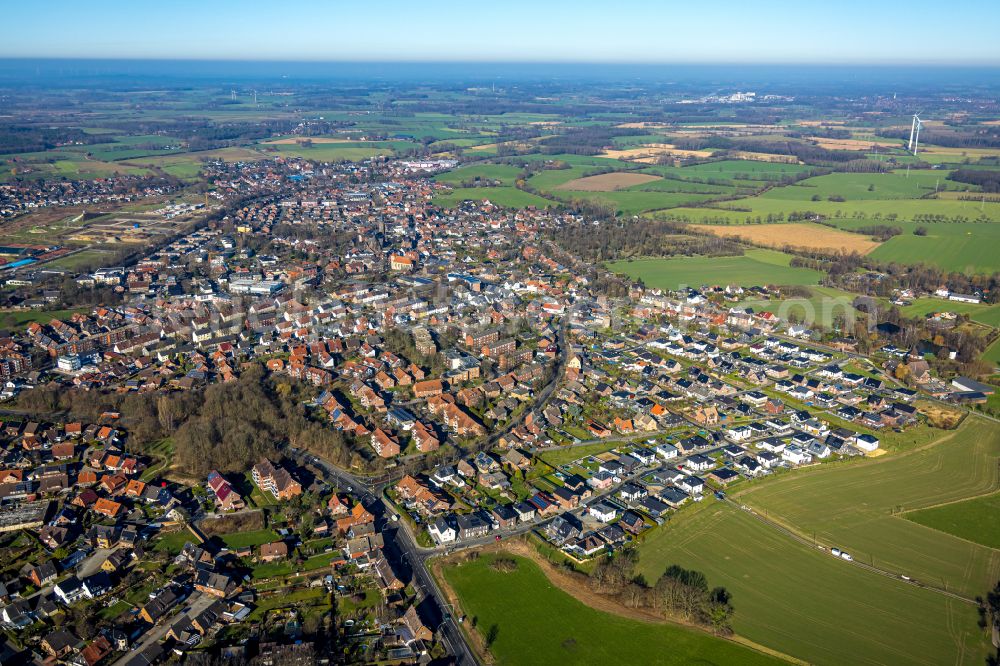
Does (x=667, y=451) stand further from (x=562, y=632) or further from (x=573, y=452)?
(x=562, y=632)

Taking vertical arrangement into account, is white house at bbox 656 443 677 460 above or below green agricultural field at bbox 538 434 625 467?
above

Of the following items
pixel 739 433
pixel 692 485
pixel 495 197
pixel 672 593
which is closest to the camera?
pixel 672 593

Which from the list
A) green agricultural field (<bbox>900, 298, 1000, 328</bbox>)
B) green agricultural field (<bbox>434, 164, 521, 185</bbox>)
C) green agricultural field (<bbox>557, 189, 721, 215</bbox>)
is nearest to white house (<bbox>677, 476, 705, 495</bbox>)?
green agricultural field (<bbox>900, 298, 1000, 328</bbox>)

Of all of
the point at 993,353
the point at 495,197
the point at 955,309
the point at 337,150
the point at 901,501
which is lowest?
the point at 901,501

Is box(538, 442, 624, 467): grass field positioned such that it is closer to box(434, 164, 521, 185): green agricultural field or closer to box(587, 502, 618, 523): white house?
box(587, 502, 618, 523): white house

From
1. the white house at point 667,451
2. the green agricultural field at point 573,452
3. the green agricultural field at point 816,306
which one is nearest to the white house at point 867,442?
the white house at point 667,451

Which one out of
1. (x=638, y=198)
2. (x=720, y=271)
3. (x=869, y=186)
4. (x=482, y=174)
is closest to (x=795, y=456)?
(x=720, y=271)
